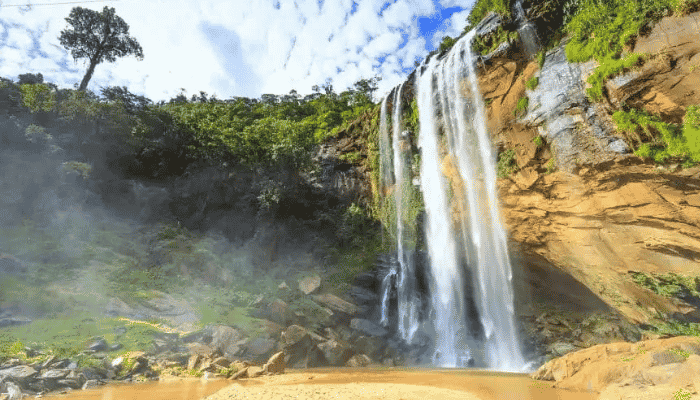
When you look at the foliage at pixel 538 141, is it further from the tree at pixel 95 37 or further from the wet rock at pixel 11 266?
the tree at pixel 95 37

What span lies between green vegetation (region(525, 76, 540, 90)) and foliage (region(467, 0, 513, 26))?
105 inches

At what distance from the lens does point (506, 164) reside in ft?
44.4

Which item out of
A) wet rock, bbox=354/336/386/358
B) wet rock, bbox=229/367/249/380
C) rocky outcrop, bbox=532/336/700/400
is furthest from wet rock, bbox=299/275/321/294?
rocky outcrop, bbox=532/336/700/400

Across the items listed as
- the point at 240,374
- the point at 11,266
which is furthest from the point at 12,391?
the point at 11,266

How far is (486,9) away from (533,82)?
5.25 meters

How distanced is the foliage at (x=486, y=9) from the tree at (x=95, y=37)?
1052 inches

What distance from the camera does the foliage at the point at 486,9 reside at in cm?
1303

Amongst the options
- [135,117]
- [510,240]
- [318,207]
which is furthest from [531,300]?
[135,117]

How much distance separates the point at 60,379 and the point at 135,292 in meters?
7.32

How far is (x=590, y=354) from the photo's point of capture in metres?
7.91

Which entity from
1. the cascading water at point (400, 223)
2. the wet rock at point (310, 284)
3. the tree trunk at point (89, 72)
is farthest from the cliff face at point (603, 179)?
the tree trunk at point (89, 72)

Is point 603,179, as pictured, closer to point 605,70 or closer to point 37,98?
point 605,70

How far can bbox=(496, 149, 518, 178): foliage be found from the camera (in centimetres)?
1334

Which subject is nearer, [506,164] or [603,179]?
[603,179]
